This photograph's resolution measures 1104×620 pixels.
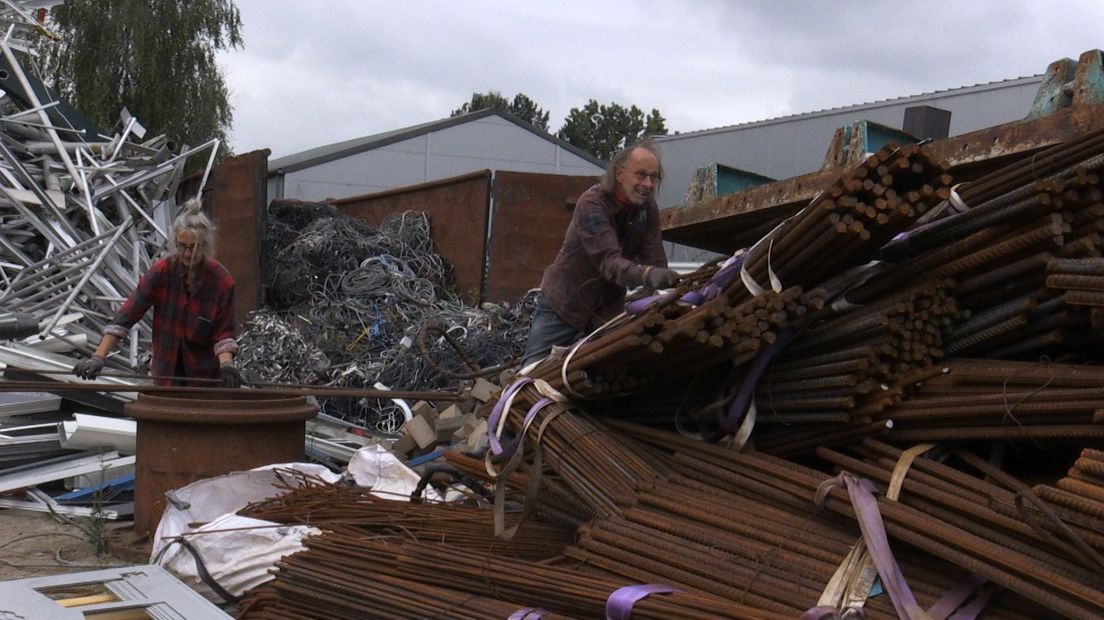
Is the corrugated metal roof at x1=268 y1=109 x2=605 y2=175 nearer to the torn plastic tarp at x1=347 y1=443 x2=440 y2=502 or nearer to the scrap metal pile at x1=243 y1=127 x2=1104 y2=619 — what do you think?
the torn plastic tarp at x1=347 y1=443 x2=440 y2=502

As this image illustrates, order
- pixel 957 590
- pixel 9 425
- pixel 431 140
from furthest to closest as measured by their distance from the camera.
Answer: pixel 431 140 < pixel 9 425 < pixel 957 590

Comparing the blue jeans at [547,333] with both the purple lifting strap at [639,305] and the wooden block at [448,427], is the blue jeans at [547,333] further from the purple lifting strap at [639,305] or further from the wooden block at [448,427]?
the wooden block at [448,427]

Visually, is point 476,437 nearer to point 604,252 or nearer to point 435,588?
point 604,252

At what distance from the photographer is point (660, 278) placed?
3.86 meters

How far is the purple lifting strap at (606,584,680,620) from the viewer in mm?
2867

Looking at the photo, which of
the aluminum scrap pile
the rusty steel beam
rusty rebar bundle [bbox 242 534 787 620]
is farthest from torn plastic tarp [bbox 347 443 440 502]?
the aluminum scrap pile

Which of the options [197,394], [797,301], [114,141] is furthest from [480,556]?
[114,141]

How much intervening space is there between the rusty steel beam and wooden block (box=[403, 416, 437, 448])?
1.94m

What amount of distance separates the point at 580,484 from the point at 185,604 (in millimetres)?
1367

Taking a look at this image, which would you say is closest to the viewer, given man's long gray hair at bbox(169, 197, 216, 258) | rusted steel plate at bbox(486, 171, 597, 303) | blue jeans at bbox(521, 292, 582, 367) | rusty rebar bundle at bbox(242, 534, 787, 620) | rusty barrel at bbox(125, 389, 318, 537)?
rusty rebar bundle at bbox(242, 534, 787, 620)

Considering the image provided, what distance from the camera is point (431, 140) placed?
27172mm

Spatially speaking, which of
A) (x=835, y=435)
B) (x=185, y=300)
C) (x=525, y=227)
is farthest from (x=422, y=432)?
(x=525, y=227)

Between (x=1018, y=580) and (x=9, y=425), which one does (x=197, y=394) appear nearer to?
(x=9, y=425)

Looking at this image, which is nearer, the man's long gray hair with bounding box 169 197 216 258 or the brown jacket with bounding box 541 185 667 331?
the brown jacket with bounding box 541 185 667 331
